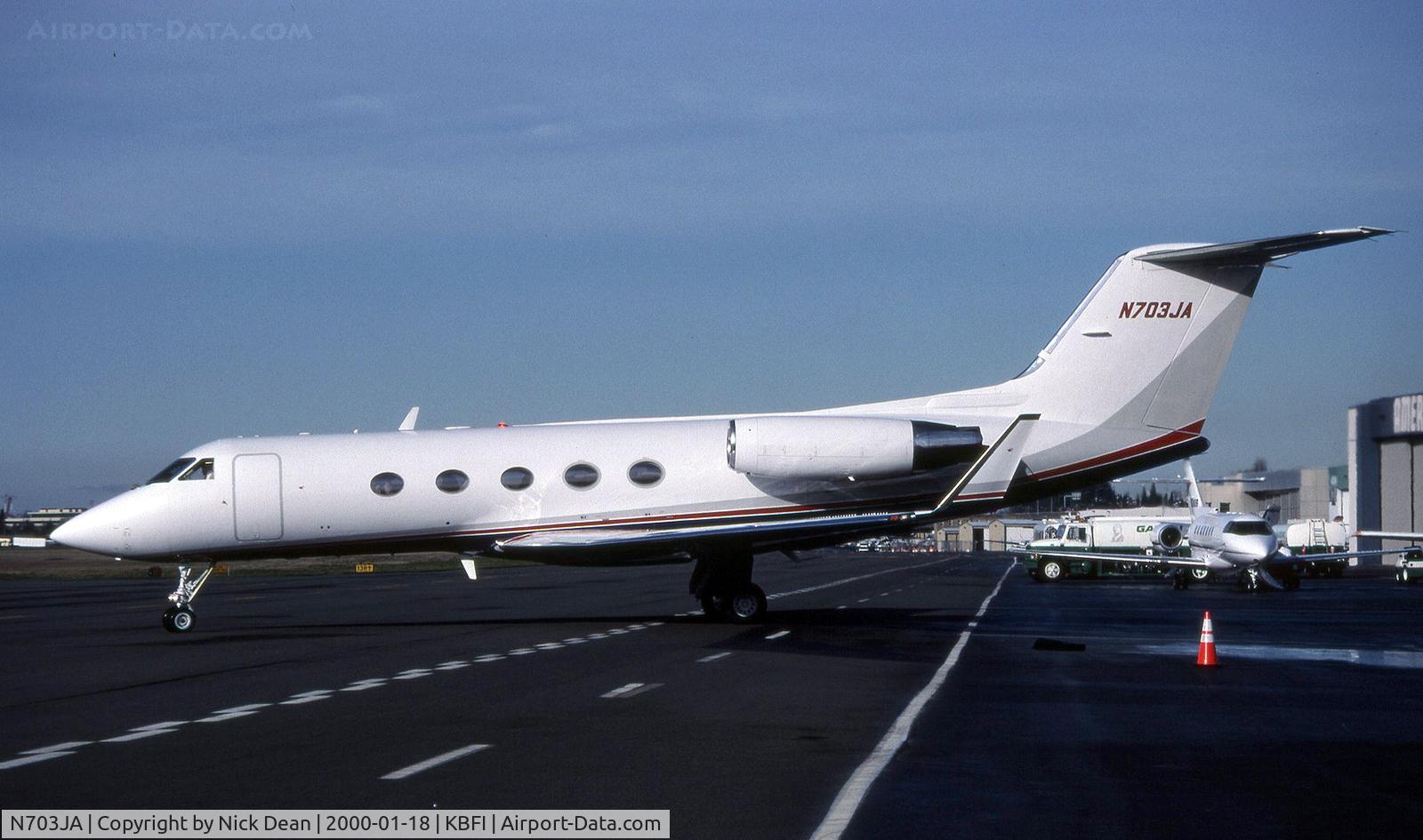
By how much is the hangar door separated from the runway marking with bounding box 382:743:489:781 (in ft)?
52.4

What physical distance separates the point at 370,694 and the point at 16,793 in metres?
6.10

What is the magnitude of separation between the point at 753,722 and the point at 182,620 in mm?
15659

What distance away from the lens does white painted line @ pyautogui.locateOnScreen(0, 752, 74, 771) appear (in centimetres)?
1015

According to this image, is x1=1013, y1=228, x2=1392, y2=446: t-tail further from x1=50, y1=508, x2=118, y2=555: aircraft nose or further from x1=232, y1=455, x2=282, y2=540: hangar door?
x1=50, y1=508, x2=118, y2=555: aircraft nose

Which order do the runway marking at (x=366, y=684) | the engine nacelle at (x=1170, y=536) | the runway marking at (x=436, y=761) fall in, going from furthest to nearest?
the engine nacelle at (x=1170, y=536), the runway marking at (x=366, y=684), the runway marking at (x=436, y=761)

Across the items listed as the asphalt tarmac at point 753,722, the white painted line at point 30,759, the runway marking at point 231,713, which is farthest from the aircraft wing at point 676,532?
the white painted line at point 30,759

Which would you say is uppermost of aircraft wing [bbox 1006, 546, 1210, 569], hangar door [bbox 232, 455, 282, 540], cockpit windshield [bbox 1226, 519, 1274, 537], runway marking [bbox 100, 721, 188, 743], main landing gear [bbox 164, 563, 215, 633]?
hangar door [bbox 232, 455, 282, 540]

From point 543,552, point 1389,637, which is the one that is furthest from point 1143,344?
point 543,552

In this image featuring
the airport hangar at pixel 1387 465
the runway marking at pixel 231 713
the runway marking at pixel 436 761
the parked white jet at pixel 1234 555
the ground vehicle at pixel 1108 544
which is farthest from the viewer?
the airport hangar at pixel 1387 465

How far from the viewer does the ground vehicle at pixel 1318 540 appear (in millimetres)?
65188

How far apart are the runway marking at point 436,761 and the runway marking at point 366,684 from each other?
4932 mm

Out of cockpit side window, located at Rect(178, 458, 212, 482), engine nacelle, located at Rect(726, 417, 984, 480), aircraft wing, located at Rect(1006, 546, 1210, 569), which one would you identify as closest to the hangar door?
cockpit side window, located at Rect(178, 458, 212, 482)

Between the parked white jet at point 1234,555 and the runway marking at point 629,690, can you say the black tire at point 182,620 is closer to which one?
the runway marking at point 629,690

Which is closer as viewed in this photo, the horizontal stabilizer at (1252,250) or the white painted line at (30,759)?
the white painted line at (30,759)
